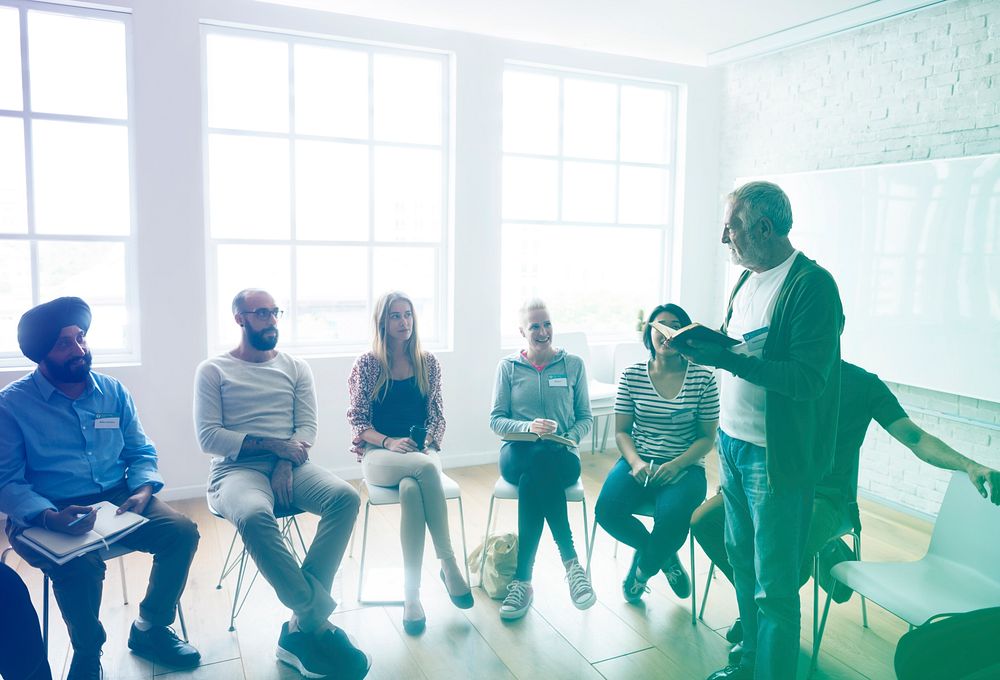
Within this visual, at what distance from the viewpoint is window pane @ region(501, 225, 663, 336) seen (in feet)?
18.3

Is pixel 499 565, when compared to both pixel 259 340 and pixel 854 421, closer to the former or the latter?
pixel 259 340

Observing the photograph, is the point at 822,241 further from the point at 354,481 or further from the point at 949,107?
the point at 354,481

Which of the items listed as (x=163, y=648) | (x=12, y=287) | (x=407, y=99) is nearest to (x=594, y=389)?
(x=407, y=99)

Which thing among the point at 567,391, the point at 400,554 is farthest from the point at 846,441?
the point at 400,554

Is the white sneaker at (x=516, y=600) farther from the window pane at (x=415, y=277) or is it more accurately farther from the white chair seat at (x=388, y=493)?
the window pane at (x=415, y=277)

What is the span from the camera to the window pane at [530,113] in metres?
5.40

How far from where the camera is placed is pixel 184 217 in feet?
14.3

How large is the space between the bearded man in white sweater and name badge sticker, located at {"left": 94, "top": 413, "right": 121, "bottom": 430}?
31cm

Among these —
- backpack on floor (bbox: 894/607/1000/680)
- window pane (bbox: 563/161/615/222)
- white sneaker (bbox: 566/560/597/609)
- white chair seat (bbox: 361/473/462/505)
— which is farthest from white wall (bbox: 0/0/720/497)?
backpack on floor (bbox: 894/607/1000/680)

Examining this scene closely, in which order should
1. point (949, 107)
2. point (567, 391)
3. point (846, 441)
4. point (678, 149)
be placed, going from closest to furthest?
point (846, 441) → point (567, 391) → point (949, 107) → point (678, 149)

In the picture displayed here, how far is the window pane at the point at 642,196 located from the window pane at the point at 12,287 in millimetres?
4097

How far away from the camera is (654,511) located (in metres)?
3.06

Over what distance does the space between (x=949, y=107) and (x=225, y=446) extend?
167 inches

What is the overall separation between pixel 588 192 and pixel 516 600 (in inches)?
140
